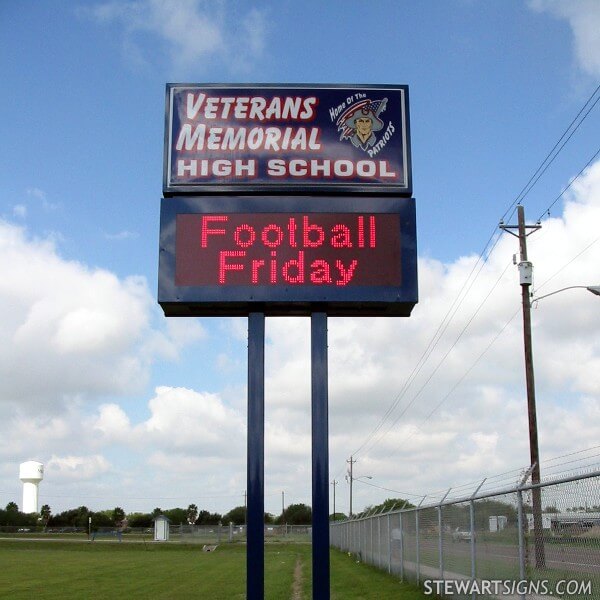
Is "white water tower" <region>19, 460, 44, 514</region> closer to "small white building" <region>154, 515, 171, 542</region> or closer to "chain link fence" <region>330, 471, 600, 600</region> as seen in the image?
"small white building" <region>154, 515, 171, 542</region>

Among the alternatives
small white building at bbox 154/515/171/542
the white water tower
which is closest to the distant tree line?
the white water tower

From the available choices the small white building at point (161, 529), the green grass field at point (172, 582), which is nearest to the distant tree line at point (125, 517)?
the small white building at point (161, 529)

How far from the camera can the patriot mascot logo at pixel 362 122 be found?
A: 12141mm

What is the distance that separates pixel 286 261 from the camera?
1094 centimetres

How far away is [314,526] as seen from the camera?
11297mm

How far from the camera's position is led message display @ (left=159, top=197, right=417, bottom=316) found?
1097 cm

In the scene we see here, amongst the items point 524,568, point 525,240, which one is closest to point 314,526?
point 524,568

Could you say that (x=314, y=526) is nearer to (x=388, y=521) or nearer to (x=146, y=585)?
(x=388, y=521)

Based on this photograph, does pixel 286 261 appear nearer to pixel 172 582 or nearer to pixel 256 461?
pixel 256 461

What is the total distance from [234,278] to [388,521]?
13370mm

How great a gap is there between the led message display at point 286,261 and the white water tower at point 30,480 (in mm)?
100927

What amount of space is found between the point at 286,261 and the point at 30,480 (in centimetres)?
10298

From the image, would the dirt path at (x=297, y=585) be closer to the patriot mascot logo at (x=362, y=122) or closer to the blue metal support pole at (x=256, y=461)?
the blue metal support pole at (x=256, y=461)

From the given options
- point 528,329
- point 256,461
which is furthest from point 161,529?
point 256,461
